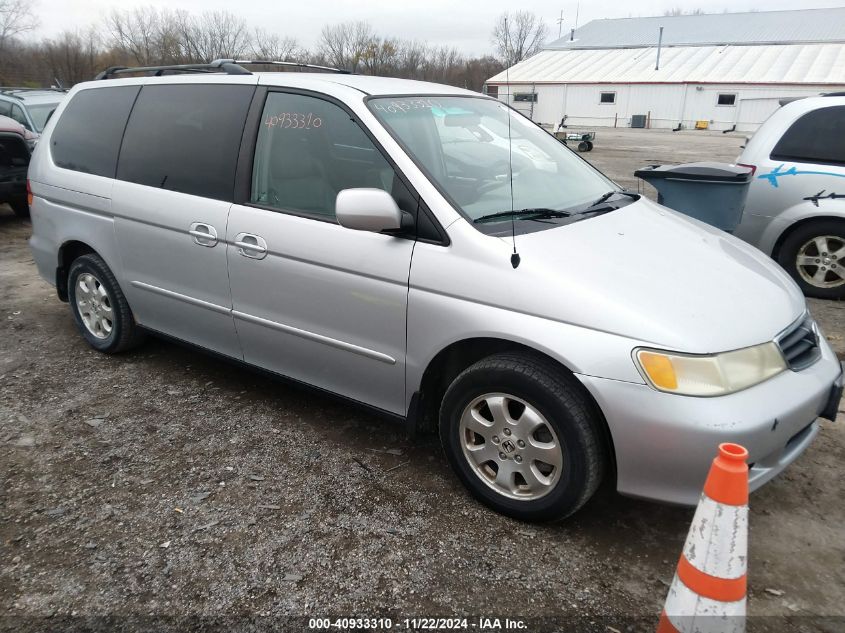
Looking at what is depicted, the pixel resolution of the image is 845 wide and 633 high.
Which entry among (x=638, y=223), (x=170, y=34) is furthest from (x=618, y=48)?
(x=638, y=223)

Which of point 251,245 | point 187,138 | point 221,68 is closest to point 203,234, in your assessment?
point 251,245

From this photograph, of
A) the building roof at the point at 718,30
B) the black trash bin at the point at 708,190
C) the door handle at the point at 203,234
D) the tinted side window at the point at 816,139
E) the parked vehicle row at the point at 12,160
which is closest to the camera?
the door handle at the point at 203,234

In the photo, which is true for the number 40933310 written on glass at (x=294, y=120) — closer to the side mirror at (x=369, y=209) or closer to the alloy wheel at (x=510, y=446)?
the side mirror at (x=369, y=209)

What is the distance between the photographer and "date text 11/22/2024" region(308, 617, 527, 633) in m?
2.13

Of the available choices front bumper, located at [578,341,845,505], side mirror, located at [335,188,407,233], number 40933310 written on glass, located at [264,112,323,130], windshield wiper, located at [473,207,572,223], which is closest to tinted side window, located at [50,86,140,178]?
number 40933310 written on glass, located at [264,112,323,130]

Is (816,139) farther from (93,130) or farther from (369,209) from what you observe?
(93,130)

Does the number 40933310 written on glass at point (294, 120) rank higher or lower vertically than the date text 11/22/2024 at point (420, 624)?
higher

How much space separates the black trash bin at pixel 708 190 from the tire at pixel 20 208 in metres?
8.45

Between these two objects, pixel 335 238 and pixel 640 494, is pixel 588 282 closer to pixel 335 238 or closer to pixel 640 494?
pixel 640 494

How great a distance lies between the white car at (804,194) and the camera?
17.4ft

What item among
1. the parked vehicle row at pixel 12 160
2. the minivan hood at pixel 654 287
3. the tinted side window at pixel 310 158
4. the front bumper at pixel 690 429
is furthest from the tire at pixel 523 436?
the parked vehicle row at pixel 12 160

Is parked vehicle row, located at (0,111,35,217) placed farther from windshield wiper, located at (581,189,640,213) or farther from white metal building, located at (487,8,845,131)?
white metal building, located at (487,8,845,131)

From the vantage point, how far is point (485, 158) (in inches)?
125

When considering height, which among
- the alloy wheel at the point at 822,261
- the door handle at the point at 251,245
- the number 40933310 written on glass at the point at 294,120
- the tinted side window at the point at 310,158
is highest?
the number 40933310 written on glass at the point at 294,120
